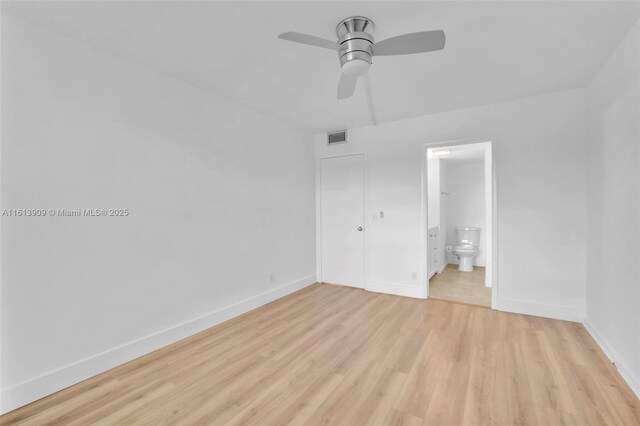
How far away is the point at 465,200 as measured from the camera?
592cm

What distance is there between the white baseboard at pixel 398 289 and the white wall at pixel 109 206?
169 centimetres

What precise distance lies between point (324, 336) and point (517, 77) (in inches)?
120

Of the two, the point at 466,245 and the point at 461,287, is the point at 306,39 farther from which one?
the point at 466,245

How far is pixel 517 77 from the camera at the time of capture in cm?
259

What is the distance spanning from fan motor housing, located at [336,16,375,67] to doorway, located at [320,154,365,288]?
2392mm

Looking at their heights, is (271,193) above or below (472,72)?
below

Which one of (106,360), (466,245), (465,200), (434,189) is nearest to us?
(106,360)

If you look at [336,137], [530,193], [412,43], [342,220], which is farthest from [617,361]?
[336,137]

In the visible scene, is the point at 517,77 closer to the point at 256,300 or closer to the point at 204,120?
the point at 204,120

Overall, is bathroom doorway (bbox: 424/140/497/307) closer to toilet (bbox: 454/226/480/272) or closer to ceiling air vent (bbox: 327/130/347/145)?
Answer: toilet (bbox: 454/226/480/272)

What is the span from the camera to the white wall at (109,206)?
70.7 inches

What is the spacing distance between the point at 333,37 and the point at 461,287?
387 centimetres

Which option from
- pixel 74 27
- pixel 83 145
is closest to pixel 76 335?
pixel 83 145

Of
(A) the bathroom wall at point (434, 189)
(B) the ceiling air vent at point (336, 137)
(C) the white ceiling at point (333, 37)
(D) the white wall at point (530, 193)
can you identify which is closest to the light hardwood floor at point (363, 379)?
(D) the white wall at point (530, 193)
